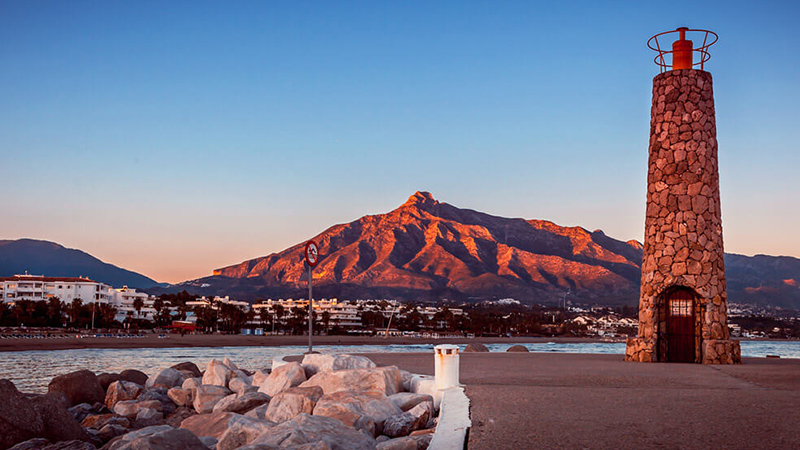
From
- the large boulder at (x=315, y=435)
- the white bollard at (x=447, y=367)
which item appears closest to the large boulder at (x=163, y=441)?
the large boulder at (x=315, y=435)

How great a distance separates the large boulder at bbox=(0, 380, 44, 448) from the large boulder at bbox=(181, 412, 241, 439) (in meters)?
2.05

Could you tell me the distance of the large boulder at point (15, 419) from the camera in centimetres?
936

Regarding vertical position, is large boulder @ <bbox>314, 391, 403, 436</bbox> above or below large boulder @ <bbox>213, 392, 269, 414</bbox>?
above

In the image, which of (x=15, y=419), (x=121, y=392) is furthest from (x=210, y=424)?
(x=121, y=392)

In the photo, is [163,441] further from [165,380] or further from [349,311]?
[349,311]

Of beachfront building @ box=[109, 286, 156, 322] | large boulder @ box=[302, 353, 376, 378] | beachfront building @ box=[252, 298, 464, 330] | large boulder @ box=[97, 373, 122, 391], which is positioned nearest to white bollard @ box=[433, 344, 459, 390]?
large boulder @ box=[302, 353, 376, 378]

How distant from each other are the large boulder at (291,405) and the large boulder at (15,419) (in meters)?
3.15

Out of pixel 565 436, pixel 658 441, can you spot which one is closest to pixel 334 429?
pixel 565 436

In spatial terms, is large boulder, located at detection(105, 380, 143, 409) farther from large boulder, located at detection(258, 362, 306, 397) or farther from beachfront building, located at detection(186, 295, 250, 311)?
beachfront building, located at detection(186, 295, 250, 311)

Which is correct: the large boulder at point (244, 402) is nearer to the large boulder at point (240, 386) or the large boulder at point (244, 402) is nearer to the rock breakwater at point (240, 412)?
the rock breakwater at point (240, 412)

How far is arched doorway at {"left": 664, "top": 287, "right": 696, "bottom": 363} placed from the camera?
18.1 m

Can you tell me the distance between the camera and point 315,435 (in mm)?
7398

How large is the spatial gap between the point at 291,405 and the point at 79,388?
26.4 ft

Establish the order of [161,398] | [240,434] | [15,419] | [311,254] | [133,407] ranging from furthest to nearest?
[311,254] → [161,398] → [133,407] → [15,419] → [240,434]
